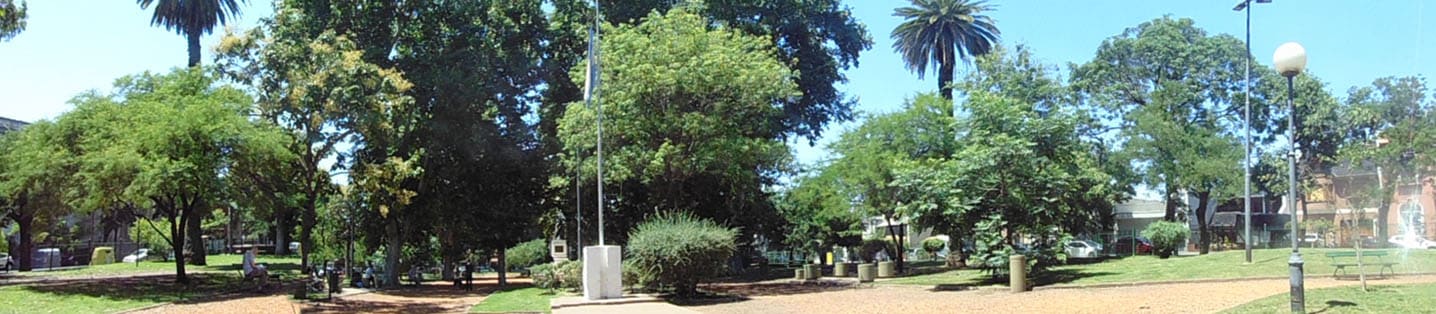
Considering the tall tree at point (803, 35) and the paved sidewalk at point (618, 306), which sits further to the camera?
the tall tree at point (803, 35)

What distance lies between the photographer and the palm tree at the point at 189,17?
48562 mm

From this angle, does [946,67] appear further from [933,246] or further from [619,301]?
[619,301]

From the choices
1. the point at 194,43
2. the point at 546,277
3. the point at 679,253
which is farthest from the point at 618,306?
the point at 194,43

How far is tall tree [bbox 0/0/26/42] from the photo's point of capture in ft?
42.1

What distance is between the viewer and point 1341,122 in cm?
4319

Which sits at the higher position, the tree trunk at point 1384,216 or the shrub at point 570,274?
the tree trunk at point 1384,216

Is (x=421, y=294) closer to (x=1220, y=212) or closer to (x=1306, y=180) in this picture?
(x=1306, y=180)

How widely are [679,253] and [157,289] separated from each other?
1391 cm

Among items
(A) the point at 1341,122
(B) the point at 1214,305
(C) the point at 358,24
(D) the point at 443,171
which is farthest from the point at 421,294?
(A) the point at 1341,122

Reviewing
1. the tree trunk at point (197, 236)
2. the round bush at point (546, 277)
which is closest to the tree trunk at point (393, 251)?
the round bush at point (546, 277)

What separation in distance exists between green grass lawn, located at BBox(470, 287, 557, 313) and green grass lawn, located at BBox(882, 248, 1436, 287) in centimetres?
1024

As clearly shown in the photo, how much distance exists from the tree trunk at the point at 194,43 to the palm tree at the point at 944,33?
114ft

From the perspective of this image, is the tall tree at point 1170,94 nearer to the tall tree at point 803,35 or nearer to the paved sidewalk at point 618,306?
the tall tree at point 803,35

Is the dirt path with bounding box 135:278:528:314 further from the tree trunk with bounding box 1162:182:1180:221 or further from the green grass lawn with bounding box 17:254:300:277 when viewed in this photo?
the tree trunk with bounding box 1162:182:1180:221
